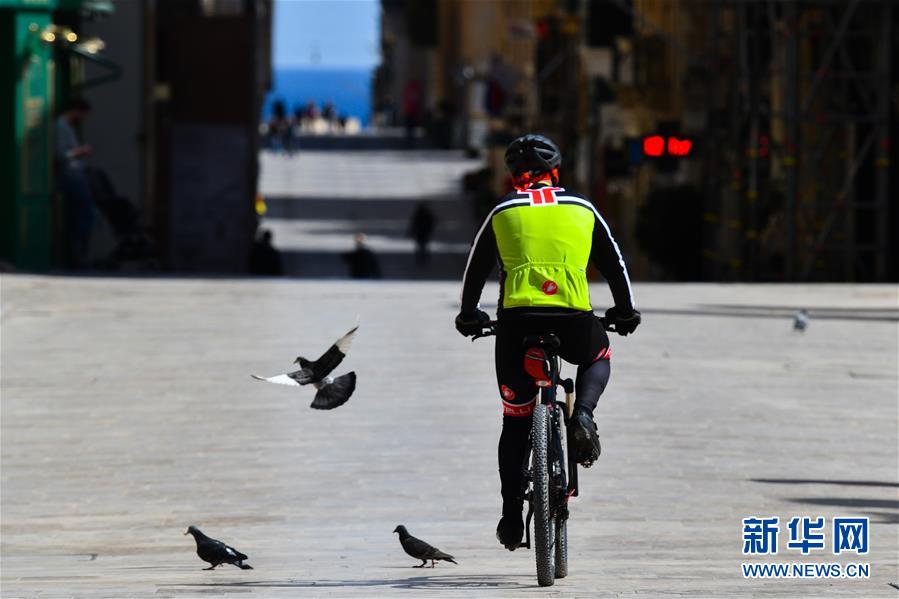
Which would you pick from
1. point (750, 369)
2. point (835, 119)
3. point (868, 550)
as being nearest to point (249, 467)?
point (868, 550)

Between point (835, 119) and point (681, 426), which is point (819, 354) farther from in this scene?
point (835, 119)

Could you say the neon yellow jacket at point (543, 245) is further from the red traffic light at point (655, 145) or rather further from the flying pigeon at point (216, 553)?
the red traffic light at point (655, 145)

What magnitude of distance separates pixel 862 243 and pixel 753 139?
2.44 metres

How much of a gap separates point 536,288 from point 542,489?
2.32ft

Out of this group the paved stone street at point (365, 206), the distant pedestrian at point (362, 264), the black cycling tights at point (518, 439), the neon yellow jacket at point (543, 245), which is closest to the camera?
the neon yellow jacket at point (543, 245)

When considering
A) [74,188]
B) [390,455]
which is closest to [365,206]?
[74,188]

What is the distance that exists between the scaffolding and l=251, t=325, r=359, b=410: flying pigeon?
80.7ft

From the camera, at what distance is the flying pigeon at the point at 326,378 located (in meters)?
8.16

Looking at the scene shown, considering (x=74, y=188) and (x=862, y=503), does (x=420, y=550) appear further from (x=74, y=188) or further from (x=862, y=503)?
(x=74, y=188)

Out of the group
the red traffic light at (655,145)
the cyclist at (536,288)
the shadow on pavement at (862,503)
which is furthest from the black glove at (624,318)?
the red traffic light at (655,145)

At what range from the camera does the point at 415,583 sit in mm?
8203

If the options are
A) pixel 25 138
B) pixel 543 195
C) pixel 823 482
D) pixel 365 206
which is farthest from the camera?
pixel 365 206

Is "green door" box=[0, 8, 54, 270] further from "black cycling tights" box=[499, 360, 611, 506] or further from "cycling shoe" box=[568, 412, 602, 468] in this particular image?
"cycling shoe" box=[568, 412, 602, 468]

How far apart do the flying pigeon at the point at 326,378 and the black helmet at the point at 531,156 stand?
0.84 meters
